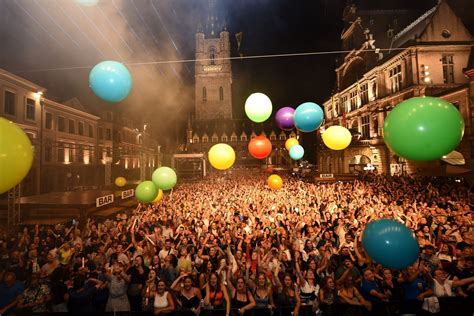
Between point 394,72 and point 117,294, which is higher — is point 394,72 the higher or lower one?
the higher one

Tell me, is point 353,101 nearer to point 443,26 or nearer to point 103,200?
point 443,26

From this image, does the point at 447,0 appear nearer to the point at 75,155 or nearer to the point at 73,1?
the point at 73,1

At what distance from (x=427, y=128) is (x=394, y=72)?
29.9 metres

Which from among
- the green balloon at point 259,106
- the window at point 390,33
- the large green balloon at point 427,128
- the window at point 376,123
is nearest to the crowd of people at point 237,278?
the large green balloon at point 427,128

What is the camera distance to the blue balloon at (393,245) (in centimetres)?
418

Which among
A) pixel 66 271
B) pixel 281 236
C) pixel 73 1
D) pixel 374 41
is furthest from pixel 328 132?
pixel 374 41

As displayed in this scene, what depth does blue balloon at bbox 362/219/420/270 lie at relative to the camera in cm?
418

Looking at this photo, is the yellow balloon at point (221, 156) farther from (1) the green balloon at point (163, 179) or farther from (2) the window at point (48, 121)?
(2) the window at point (48, 121)

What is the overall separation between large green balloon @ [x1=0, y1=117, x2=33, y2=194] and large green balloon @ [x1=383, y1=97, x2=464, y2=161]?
19.9 feet

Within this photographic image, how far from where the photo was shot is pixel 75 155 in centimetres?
2894

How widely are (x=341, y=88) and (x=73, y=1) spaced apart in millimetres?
41399

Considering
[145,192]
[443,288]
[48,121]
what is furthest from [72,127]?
[443,288]

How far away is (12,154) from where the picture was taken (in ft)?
13.2

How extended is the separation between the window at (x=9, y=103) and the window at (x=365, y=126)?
36.1 metres
